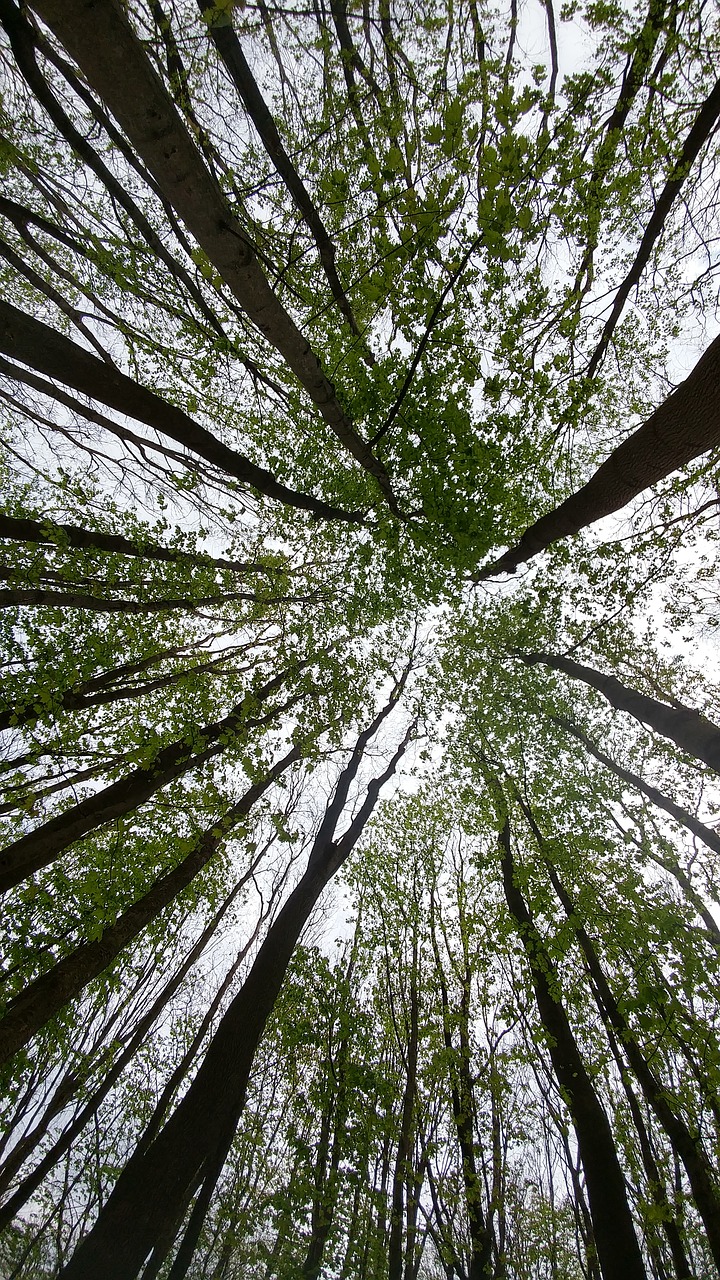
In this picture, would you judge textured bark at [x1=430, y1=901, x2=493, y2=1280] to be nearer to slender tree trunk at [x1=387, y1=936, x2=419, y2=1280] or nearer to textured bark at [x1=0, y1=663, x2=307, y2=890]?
slender tree trunk at [x1=387, y1=936, x2=419, y2=1280]

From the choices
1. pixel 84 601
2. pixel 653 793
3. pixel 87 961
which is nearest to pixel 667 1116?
pixel 653 793

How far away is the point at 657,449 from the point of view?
15.6 feet

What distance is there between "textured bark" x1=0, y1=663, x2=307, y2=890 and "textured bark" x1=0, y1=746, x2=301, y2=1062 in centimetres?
113

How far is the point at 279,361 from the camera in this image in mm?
7750

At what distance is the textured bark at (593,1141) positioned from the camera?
17.0ft

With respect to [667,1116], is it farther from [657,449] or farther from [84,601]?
[84,601]

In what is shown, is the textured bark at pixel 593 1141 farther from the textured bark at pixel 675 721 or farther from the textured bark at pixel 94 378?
the textured bark at pixel 94 378

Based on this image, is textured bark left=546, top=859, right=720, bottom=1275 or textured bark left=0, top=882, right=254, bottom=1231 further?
textured bark left=0, top=882, right=254, bottom=1231

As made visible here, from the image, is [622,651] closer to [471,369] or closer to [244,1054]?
[471,369]

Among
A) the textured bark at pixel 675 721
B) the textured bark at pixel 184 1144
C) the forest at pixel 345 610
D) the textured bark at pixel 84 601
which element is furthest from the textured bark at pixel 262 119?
the textured bark at pixel 184 1144

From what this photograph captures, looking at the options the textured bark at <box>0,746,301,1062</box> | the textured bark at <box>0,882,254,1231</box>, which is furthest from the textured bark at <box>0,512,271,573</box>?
the textured bark at <box>0,882,254,1231</box>

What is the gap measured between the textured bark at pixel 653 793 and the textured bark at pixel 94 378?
9.57m

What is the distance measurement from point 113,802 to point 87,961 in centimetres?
177

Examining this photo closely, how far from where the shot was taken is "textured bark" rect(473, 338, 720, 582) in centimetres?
409
